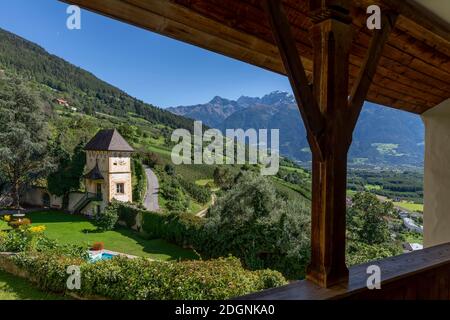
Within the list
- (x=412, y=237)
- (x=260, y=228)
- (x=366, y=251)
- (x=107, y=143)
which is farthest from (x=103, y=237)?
(x=412, y=237)

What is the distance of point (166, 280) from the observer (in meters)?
5.76

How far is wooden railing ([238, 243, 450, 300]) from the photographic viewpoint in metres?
1.26

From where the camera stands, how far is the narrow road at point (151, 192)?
1685cm

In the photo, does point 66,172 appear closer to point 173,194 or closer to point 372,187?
point 173,194

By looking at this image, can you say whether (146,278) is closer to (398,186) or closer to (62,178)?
(398,186)

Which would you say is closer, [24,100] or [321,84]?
[321,84]

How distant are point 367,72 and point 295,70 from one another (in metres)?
0.44

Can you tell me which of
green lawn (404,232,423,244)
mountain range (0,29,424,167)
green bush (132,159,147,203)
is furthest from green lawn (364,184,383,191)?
green bush (132,159,147,203)

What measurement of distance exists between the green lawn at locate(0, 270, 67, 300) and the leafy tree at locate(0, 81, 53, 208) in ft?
38.7

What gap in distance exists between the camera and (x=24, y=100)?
62.3 feet

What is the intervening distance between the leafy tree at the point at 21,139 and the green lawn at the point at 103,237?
266 centimetres

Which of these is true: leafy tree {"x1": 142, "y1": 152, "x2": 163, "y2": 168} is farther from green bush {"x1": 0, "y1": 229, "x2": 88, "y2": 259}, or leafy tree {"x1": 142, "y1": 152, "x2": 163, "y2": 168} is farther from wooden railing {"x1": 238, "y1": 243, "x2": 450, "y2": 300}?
wooden railing {"x1": 238, "y1": 243, "x2": 450, "y2": 300}

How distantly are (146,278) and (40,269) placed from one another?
3.23 meters

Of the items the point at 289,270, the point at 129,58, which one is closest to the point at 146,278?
the point at 289,270
